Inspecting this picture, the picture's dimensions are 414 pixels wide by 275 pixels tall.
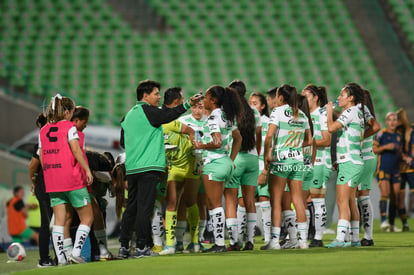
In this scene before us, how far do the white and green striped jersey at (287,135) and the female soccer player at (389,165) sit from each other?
500 cm

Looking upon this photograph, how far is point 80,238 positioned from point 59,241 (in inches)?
9.8

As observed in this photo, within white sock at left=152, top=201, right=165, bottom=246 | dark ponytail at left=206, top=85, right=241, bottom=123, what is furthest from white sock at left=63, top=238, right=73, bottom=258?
dark ponytail at left=206, top=85, right=241, bottom=123

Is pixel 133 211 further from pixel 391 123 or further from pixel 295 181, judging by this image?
pixel 391 123

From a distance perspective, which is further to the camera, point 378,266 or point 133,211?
point 133,211

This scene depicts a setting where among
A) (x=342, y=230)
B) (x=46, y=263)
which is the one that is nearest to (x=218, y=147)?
(x=342, y=230)

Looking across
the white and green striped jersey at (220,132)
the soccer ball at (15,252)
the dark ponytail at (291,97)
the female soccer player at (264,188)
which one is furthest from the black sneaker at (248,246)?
the soccer ball at (15,252)

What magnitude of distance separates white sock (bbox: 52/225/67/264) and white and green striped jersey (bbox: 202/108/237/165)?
5.78 feet

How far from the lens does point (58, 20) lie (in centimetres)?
2198

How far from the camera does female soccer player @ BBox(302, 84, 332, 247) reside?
868 cm

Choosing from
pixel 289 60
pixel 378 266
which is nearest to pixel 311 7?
pixel 289 60

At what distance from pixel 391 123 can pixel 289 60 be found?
29.2ft

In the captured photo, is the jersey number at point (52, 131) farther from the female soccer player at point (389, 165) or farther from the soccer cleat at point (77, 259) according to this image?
the female soccer player at point (389, 165)

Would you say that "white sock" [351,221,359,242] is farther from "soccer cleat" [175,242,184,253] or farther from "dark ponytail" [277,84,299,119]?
"soccer cleat" [175,242,184,253]

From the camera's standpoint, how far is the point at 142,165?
7516mm
